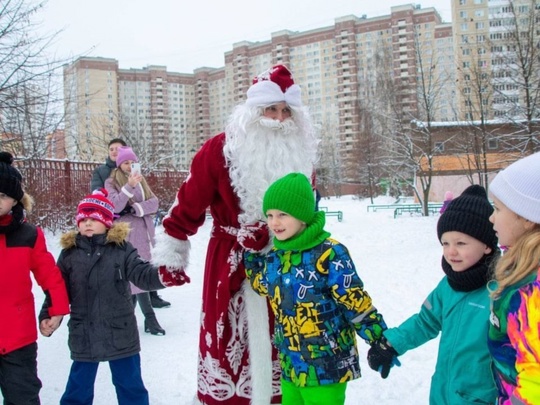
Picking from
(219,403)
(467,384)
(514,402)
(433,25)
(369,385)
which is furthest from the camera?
(433,25)

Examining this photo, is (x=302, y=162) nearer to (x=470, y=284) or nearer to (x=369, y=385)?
(x=470, y=284)

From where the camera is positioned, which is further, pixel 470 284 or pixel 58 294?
pixel 58 294

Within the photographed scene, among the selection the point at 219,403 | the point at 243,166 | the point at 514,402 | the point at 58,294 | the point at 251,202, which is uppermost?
the point at 243,166

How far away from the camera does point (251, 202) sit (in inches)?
103

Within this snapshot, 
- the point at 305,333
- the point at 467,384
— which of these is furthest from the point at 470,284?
the point at 305,333

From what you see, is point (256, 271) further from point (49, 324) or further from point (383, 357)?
point (49, 324)

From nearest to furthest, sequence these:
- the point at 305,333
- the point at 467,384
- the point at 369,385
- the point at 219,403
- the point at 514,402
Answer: the point at 514,402 → the point at 467,384 → the point at 305,333 → the point at 219,403 → the point at 369,385

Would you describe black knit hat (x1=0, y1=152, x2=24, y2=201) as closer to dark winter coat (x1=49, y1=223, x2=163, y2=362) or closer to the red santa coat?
dark winter coat (x1=49, y1=223, x2=163, y2=362)

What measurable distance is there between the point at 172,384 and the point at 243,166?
1.89m

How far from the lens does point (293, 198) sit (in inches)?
90.7

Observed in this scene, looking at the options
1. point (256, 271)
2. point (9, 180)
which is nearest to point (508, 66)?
point (256, 271)

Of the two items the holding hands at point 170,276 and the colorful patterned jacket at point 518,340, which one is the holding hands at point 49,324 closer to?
the holding hands at point 170,276

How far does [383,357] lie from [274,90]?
1.56 meters

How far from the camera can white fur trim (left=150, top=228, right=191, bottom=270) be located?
268cm
